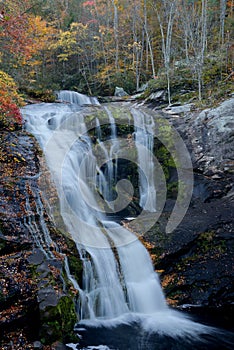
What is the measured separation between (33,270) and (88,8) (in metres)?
21.5

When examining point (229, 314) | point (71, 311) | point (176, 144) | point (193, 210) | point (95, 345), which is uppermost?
point (176, 144)

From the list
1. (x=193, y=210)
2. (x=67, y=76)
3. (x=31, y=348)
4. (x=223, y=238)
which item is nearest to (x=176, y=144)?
(x=193, y=210)

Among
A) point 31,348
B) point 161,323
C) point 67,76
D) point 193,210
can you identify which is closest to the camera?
point 31,348

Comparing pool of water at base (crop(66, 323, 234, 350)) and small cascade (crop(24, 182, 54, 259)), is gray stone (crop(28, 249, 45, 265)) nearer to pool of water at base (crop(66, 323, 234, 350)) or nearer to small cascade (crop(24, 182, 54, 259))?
small cascade (crop(24, 182, 54, 259))

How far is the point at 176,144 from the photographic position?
9391mm

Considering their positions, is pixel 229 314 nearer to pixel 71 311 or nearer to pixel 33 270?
pixel 71 311

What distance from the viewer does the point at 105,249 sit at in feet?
20.9

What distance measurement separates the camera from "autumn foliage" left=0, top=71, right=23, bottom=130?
776 centimetres

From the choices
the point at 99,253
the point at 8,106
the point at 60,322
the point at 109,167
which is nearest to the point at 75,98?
the point at 109,167

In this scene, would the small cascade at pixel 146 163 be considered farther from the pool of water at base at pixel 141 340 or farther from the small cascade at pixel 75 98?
the small cascade at pixel 75 98

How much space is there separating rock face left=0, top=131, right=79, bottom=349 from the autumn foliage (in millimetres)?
2045

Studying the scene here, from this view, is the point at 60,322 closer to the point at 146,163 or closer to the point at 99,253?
the point at 99,253

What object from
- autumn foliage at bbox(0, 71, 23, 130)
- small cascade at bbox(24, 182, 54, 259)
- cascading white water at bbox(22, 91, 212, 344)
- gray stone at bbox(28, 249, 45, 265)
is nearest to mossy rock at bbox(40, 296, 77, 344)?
cascading white water at bbox(22, 91, 212, 344)

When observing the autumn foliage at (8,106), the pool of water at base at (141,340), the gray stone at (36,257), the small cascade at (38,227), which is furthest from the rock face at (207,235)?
the autumn foliage at (8,106)
